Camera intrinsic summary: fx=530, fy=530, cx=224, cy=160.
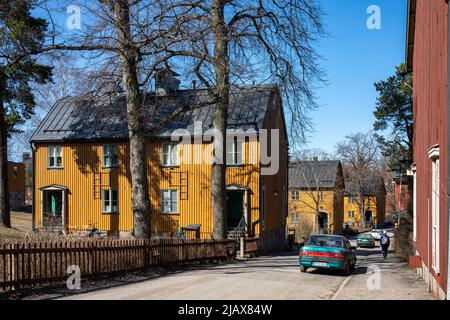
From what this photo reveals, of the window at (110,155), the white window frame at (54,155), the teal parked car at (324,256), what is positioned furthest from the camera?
the white window frame at (54,155)

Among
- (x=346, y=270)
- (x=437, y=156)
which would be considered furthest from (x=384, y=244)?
(x=437, y=156)

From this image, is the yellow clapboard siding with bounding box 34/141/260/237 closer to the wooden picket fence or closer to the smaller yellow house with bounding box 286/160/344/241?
the wooden picket fence

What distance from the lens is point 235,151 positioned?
110 feet

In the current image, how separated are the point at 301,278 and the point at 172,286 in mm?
5104

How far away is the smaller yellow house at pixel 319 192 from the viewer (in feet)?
231

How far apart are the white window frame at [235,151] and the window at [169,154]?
3.58 metres

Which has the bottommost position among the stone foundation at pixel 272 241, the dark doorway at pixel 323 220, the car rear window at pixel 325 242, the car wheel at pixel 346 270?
the dark doorway at pixel 323 220

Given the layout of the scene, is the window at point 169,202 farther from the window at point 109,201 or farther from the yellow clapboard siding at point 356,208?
the yellow clapboard siding at point 356,208

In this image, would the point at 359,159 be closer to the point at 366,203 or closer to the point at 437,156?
the point at 366,203

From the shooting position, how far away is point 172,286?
561 inches

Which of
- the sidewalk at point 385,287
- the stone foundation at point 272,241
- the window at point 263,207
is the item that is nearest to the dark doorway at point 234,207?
the window at point 263,207

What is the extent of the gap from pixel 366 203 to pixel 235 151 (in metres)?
62.1

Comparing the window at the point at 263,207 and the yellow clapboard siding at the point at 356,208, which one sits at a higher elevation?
the window at the point at 263,207

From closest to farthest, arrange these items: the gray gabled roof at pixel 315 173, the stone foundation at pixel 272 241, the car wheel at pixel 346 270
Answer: the car wheel at pixel 346 270 → the stone foundation at pixel 272 241 → the gray gabled roof at pixel 315 173
